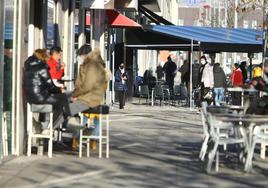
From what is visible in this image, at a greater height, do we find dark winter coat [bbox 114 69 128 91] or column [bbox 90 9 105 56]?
column [bbox 90 9 105 56]

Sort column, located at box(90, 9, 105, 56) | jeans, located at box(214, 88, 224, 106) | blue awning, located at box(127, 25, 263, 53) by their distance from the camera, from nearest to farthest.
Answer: column, located at box(90, 9, 105, 56)
jeans, located at box(214, 88, 224, 106)
blue awning, located at box(127, 25, 263, 53)

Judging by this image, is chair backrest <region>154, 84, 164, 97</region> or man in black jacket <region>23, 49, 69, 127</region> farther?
chair backrest <region>154, 84, 164, 97</region>

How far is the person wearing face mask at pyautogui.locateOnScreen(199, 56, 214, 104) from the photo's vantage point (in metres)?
24.9

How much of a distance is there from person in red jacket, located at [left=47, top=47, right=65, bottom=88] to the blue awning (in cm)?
1214

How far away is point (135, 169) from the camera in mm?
10758

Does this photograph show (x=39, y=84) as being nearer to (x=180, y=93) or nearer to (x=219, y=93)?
(x=219, y=93)

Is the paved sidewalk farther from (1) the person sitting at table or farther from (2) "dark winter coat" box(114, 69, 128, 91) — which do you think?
(2) "dark winter coat" box(114, 69, 128, 91)

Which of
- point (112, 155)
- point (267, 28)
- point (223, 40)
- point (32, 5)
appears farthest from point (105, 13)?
point (112, 155)

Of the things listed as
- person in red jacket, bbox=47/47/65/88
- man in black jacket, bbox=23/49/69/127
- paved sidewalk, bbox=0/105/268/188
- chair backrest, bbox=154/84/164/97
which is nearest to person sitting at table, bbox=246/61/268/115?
paved sidewalk, bbox=0/105/268/188

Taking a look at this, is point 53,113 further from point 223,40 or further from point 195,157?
point 223,40

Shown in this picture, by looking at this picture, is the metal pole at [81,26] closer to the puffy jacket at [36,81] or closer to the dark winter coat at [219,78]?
the dark winter coat at [219,78]

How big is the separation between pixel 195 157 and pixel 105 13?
42.1 feet

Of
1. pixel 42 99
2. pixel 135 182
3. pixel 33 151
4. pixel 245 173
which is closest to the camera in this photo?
pixel 135 182

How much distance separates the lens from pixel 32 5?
44.0 ft
